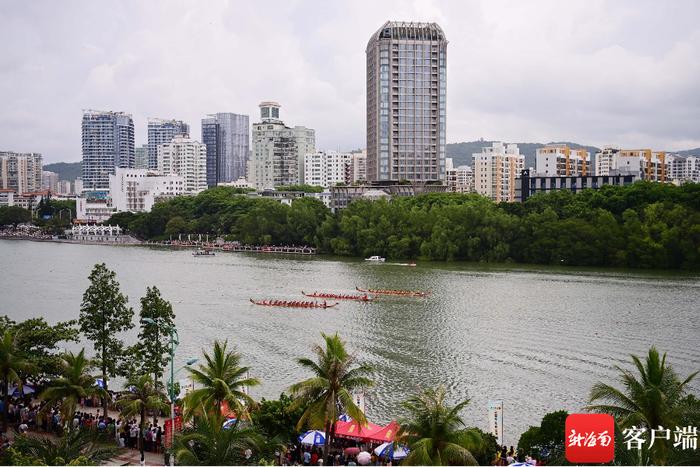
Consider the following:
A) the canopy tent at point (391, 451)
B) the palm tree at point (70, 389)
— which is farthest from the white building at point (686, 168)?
the palm tree at point (70, 389)

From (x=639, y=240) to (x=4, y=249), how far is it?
50687 mm

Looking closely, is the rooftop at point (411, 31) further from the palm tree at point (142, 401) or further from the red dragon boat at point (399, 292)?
the palm tree at point (142, 401)

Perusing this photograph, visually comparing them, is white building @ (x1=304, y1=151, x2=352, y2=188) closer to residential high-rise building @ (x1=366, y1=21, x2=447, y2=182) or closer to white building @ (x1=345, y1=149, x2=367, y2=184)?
white building @ (x1=345, y1=149, x2=367, y2=184)

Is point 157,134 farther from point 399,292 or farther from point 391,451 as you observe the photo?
point 391,451

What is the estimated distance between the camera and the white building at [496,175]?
89938 mm

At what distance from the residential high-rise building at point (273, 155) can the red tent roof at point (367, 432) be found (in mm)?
94255

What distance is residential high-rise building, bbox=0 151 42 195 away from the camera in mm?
135875

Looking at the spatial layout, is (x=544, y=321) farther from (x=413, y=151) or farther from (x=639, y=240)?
(x=413, y=151)

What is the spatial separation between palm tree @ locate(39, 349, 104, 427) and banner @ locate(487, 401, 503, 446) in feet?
22.5

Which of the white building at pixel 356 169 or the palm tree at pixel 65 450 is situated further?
the white building at pixel 356 169

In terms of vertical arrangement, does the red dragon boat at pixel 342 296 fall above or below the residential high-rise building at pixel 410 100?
below

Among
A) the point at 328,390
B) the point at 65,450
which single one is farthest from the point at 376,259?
the point at 65,450

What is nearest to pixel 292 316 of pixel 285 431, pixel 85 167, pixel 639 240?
pixel 285 431

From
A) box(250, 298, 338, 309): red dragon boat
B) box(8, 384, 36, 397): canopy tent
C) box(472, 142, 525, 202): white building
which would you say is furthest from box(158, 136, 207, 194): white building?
box(8, 384, 36, 397): canopy tent
